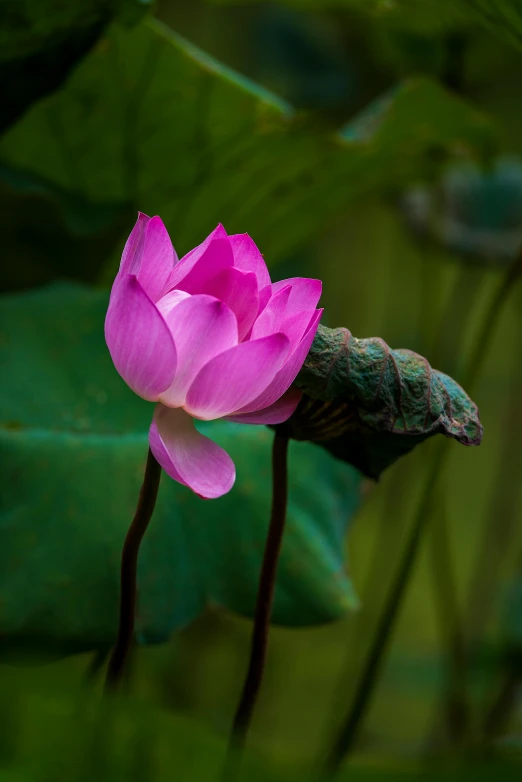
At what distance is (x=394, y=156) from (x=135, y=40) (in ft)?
0.95

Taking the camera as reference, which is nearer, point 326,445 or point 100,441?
point 326,445

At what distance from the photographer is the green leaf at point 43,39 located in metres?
0.49

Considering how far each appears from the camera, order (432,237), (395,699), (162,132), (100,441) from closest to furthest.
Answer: (100,441) < (162,132) < (432,237) < (395,699)

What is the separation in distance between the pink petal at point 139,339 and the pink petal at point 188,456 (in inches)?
0.8

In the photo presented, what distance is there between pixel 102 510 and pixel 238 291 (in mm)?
266

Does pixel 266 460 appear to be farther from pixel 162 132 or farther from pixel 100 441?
pixel 162 132

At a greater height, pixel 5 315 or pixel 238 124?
pixel 238 124

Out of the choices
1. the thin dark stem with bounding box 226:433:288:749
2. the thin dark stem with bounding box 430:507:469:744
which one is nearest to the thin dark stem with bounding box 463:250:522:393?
the thin dark stem with bounding box 226:433:288:749

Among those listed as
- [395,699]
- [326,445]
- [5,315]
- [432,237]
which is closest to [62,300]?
[5,315]

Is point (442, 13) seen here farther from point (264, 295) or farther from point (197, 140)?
point (264, 295)

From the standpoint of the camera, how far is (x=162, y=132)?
693 mm

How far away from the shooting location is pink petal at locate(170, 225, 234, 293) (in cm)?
32

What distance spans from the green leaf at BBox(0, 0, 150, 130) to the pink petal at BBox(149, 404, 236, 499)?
1.07ft

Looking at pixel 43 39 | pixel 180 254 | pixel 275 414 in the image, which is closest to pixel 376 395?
pixel 275 414
